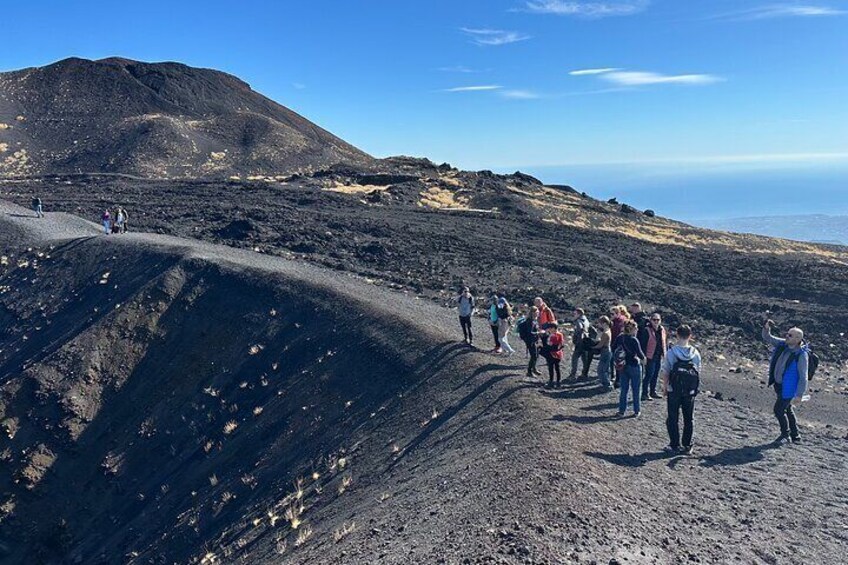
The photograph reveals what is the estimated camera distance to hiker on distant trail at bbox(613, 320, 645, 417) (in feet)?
37.9

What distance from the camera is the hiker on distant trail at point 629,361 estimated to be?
11555 millimetres

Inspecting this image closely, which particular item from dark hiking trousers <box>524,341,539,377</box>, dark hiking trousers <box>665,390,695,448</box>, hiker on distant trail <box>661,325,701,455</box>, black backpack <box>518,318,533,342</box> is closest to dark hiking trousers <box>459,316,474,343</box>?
black backpack <box>518,318,533,342</box>

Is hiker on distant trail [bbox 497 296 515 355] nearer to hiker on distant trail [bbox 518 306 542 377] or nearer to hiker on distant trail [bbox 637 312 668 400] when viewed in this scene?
hiker on distant trail [bbox 518 306 542 377]

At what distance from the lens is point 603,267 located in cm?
3378

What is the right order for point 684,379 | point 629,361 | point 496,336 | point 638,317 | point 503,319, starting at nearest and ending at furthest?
point 684,379, point 629,361, point 638,317, point 503,319, point 496,336

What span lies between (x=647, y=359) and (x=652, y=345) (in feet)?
1.65

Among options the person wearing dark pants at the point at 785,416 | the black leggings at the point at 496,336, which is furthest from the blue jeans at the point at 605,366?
the person wearing dark pants at the point at 785,416

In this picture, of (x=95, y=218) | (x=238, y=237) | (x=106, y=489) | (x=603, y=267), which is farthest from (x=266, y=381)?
(x=95, y=218)

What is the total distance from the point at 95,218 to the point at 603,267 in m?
30.8

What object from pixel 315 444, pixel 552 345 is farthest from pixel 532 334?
pixel 315 444

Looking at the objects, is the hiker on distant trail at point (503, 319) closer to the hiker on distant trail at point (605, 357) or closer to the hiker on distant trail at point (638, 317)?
the hiker on distant trail at point (605, 357)

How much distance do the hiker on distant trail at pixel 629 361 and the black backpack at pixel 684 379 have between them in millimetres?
1536

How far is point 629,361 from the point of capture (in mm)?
11688

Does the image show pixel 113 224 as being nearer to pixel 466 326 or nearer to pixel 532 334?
pixel 466 326
